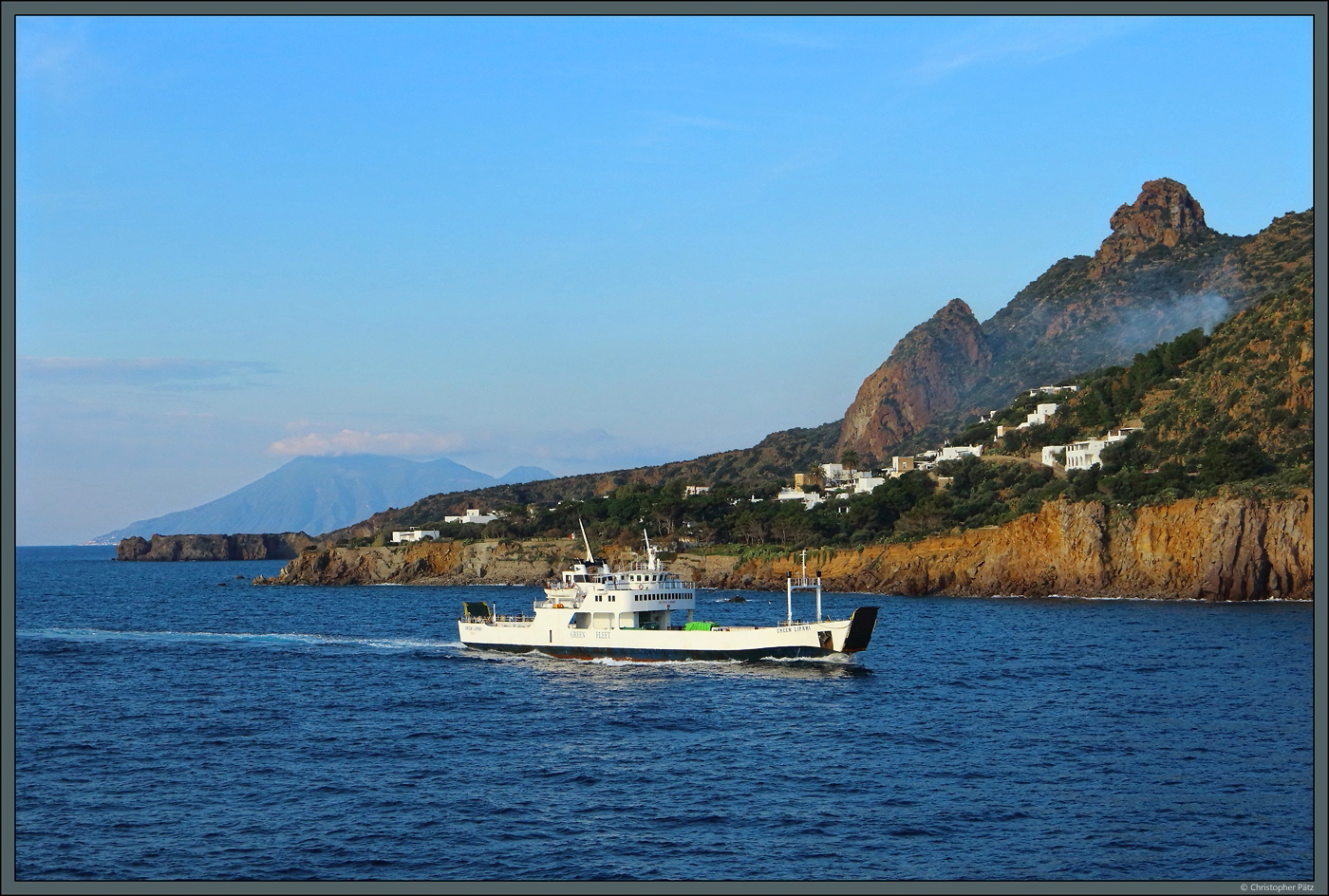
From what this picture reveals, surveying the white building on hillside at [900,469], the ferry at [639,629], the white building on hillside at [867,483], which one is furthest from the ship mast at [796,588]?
the white building on hillside at [900,469]

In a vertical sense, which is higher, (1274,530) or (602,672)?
(1274,530)

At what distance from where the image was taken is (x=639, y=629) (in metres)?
71.9

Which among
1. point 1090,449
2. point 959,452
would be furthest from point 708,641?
point 959,452

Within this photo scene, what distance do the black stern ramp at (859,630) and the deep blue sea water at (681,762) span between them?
1.63 m

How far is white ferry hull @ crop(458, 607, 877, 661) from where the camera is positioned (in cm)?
6819

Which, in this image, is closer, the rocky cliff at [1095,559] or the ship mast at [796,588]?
the ship mast at [796,588]

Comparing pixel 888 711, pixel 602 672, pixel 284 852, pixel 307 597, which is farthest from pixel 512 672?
pixel 307 597

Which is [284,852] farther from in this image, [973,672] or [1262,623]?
[1262,623]

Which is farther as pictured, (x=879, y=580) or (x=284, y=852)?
(x=879, y=580)

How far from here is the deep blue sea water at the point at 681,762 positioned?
3281 cm

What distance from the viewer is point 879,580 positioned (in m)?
132

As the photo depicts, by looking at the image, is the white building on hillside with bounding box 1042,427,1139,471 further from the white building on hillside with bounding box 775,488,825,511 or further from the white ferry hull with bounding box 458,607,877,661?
the white ferry hull with bounding box 458,607,877,661

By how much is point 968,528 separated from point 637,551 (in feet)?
151

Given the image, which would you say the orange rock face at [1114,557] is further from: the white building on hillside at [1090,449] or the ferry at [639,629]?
the ferry at [639,629]
